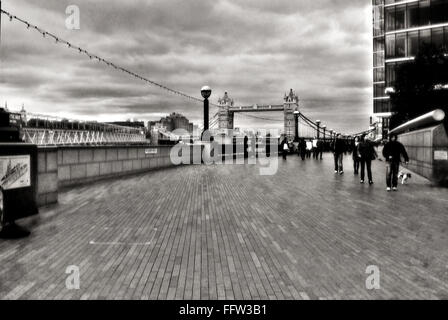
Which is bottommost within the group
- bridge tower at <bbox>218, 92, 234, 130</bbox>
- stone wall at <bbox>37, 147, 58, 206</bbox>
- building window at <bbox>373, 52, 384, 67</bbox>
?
stone wall at <bbox>37, 147, 58, 206</bbox>

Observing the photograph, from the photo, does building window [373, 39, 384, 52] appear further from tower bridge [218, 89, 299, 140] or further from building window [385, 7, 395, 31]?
building window [385, 7, 395, 31]

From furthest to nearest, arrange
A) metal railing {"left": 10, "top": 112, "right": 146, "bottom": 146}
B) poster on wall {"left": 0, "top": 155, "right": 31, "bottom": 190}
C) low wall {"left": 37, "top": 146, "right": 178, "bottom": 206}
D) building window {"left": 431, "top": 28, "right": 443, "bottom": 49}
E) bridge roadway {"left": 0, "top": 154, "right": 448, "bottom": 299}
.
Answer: building window {"left": 431, "top": 28, "right": 443, "bottom": 49}, metal railing {"left": 10, "top": 112, "right": 146, "bottom": 146}, low wall {"left": 37, "top": 146, "right": 178, "bottom": 206}, poster on wall {"left": 0, "top": 155, "right": 31, "bottom": 190}, bridge roadway {"left": 0, "top": 154, "right": 448, "bottom": 299}

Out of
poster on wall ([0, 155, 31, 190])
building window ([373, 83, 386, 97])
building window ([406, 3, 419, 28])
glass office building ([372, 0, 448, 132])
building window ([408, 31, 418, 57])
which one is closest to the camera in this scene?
poster on wall ([0, 155, 31, 190])

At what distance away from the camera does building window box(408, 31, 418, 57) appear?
44625mm

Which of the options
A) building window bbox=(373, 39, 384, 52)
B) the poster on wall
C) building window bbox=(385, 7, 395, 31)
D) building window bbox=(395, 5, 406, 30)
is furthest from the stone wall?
building window bbox=(373, 39, 384, 52)

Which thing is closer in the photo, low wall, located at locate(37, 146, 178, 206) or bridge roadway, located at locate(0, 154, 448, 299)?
bridge roadway, located at locate(0, 154, 448, 299)

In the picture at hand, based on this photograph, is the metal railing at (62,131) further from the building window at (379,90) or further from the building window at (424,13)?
the building window at (379,90)

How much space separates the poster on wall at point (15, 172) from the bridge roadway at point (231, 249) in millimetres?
714

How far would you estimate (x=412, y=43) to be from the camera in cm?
4512

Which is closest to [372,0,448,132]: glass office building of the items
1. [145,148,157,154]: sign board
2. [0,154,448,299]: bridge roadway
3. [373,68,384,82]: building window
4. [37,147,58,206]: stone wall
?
[373,68,384,82]: building window

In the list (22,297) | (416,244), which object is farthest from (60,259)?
(416,244)

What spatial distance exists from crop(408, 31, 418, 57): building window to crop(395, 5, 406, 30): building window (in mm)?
1366

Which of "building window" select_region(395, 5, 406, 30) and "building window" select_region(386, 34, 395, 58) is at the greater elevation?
"building window" select_region(395, 5, 406, 30)
